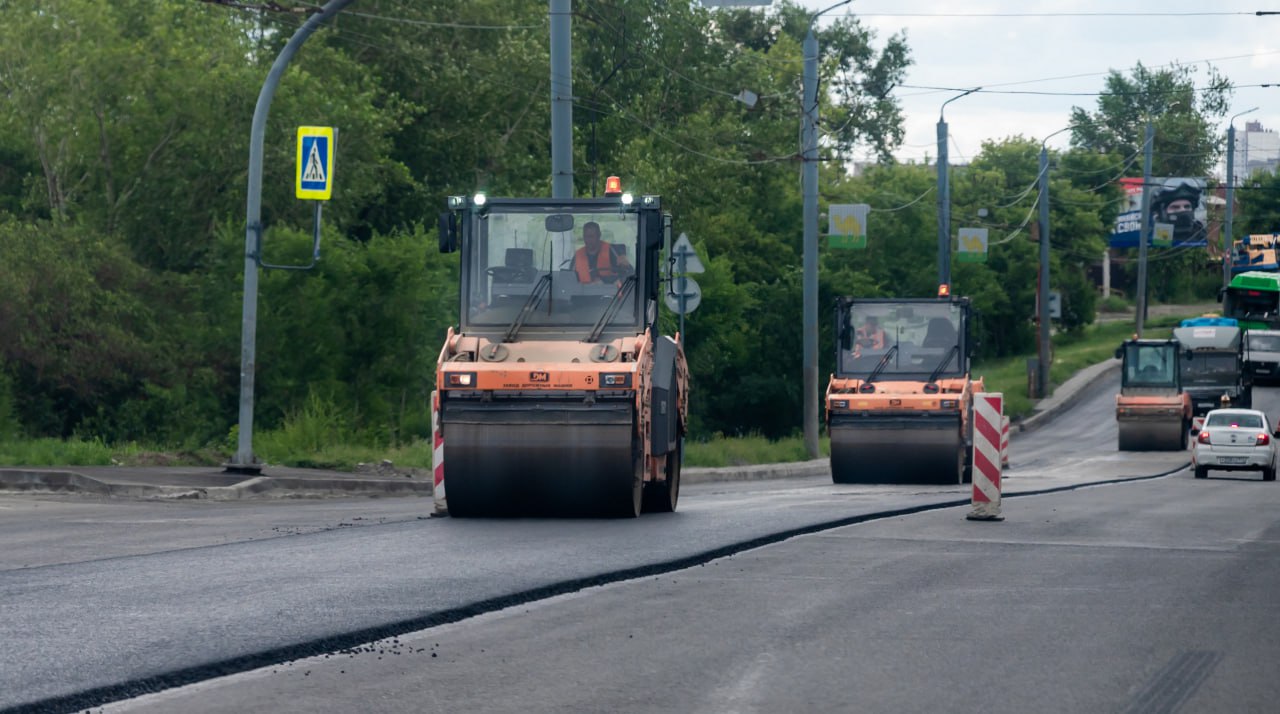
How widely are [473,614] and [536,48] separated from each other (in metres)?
37.7

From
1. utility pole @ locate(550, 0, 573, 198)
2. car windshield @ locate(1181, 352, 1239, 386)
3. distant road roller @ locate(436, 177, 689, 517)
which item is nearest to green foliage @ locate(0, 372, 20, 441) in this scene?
utility pole @ locate(550, 0, 573, 198)

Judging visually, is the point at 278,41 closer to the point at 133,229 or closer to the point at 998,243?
the point at 133,229

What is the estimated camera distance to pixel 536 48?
45.7m

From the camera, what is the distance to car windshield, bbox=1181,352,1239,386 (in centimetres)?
5394

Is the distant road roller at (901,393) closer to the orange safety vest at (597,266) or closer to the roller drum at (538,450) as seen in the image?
the orange safety vest at (597,266)

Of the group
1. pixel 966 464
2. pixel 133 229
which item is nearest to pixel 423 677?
pixel 966 464

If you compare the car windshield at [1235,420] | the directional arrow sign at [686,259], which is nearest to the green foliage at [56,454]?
the directional arrow sign at [686,259]

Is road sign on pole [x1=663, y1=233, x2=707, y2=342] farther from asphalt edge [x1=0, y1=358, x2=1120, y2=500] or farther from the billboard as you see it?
the billboard

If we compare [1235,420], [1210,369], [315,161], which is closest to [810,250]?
[1235,420]

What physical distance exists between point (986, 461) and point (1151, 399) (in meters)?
33.7

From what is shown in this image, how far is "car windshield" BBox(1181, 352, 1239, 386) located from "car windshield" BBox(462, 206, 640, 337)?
41.5 m

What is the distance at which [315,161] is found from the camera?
23422 mm

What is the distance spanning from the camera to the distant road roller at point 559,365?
1488cm

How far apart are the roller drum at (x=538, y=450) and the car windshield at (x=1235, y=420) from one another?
24.1 m
